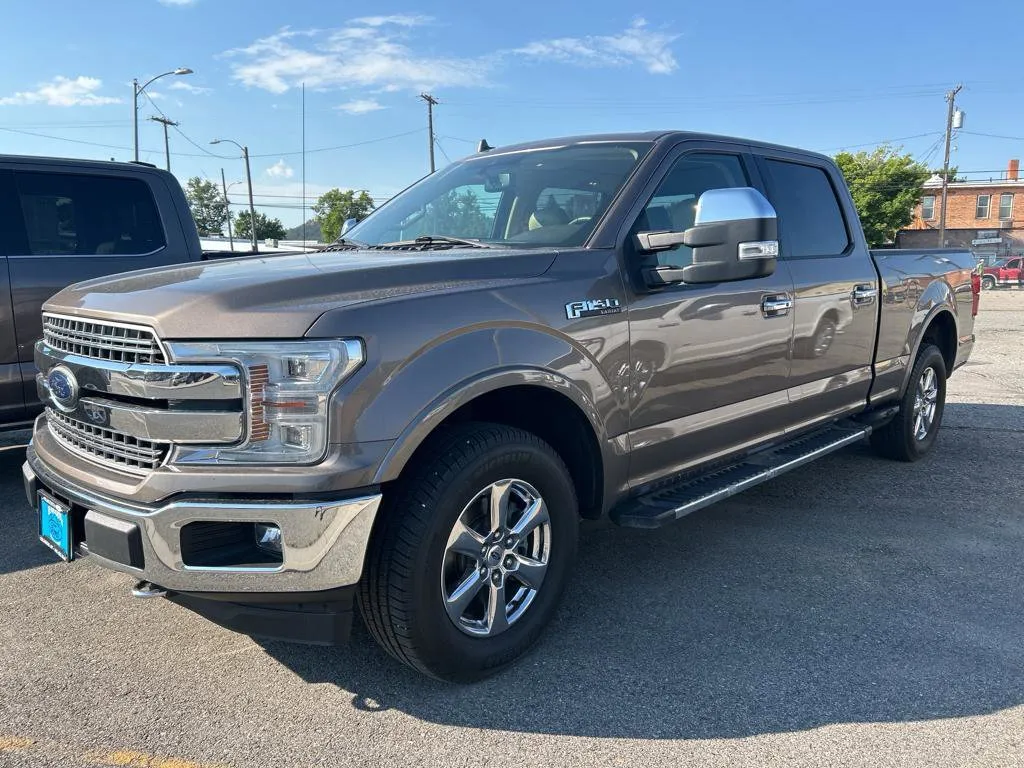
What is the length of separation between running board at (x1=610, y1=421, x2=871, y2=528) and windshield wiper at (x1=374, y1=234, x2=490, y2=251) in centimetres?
124

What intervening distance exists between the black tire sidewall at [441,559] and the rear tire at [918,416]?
3.49m

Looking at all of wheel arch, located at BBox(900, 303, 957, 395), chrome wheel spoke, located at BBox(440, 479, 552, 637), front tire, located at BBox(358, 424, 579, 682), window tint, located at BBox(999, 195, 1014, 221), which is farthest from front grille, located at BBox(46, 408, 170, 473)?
window tint, located at BBox(999, 195, 1014, 221)

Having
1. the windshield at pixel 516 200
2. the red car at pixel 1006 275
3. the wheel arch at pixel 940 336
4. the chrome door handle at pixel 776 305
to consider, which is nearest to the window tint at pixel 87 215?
the windshield at pixel 516 200

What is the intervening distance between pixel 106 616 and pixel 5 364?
2.19m

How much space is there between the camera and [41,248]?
4.92 m

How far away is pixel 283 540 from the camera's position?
229cm

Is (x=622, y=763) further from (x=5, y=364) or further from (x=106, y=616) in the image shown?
(x=5, y=364)

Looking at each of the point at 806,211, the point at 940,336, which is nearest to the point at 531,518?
the point at 806,211

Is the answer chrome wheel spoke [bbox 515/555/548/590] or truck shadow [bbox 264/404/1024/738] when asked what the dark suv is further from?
chrome wheel spoke [bbox 515/555/548/590]

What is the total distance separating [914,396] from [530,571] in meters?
3.81

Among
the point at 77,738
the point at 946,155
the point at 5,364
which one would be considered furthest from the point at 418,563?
the point at 946,155

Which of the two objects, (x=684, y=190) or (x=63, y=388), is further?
(x=684, y=190)

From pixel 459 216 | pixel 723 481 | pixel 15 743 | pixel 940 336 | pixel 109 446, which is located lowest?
pixel 15 743

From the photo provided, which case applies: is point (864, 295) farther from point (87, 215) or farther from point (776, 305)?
point (87, 215)
